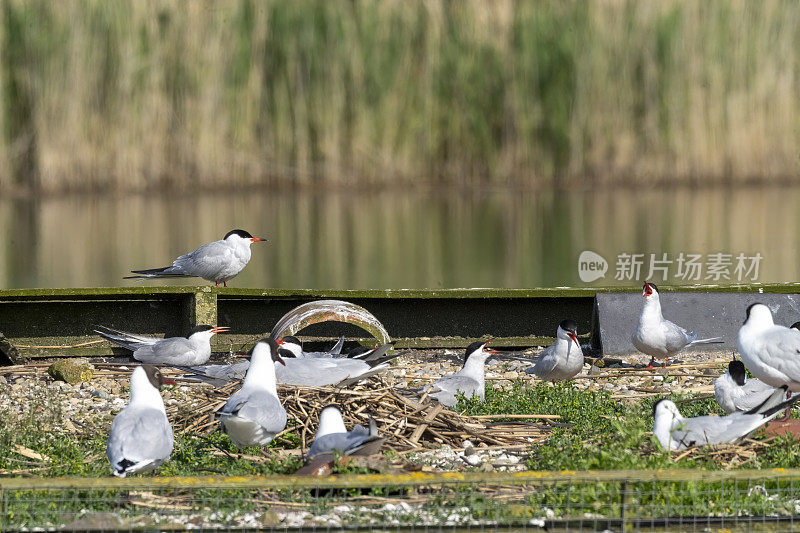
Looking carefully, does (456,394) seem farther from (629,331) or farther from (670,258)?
(670,258)

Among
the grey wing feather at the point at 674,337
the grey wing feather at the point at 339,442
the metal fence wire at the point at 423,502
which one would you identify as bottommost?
the metal fence wire at the point at 423,502

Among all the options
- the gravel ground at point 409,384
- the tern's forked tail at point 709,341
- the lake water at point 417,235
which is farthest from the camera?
the lake water at point 417,235

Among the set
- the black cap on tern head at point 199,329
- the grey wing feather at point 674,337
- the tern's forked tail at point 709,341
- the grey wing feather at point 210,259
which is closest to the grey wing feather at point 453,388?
the grey wing feather at point 674,337

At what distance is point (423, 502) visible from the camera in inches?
176

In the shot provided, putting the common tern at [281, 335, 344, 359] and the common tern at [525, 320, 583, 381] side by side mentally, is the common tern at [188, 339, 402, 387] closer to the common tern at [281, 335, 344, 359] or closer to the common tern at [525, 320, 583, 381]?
the common tern at [281, 335, 344, 359]

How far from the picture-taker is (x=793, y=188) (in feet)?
62.5

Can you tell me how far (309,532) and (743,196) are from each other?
16224 millimetres

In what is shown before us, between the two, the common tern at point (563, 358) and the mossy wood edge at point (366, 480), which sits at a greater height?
the common tern at point (563, 358)

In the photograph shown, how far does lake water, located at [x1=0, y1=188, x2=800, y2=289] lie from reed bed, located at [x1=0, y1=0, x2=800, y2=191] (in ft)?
2.88

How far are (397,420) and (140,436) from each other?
1.28 m

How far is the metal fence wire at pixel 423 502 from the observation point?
405 cm

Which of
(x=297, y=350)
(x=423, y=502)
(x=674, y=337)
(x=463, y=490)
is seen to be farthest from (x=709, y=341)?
(x=423, y=502)

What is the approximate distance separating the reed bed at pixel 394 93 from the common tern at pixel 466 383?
11.1 m

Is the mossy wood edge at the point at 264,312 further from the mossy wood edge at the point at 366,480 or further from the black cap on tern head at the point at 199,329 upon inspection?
the mossy wood edge at the point at 366,480
